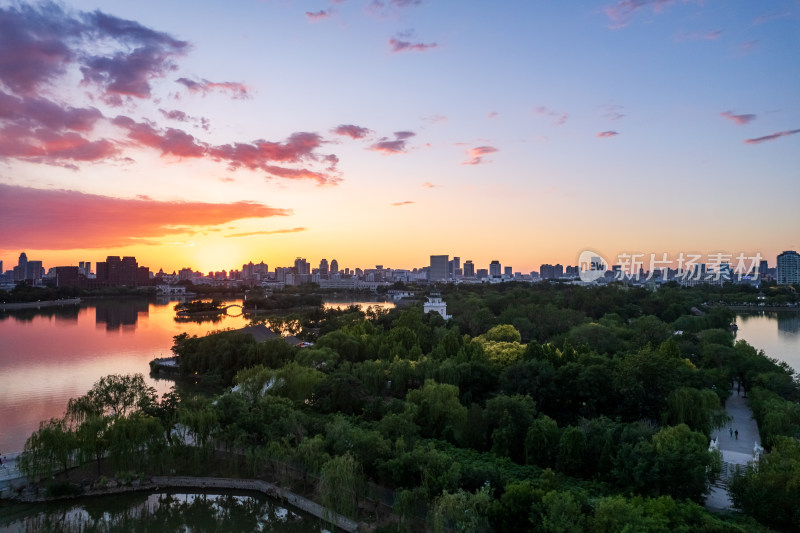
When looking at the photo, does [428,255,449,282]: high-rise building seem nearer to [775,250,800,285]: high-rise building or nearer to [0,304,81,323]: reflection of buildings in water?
[775,250,800,285]: high-rise building

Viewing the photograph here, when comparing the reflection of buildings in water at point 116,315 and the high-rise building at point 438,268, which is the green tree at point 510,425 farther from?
the high-rise building at point 438,268

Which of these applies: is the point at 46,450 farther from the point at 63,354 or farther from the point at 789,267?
the point at 789,267

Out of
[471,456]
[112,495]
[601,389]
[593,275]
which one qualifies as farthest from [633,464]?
[593,275]

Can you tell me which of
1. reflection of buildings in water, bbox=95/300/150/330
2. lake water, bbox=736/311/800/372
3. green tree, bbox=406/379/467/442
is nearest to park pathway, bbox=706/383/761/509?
green tree, bbox=406/379/467/442

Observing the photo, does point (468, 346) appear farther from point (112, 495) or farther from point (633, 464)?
point (112, 495)

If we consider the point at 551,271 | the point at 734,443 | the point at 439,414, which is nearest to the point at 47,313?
the point at 439,414

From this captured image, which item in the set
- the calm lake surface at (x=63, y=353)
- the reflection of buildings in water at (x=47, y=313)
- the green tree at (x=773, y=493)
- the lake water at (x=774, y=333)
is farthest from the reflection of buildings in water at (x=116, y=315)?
the lake water at (x=774, y=333)
